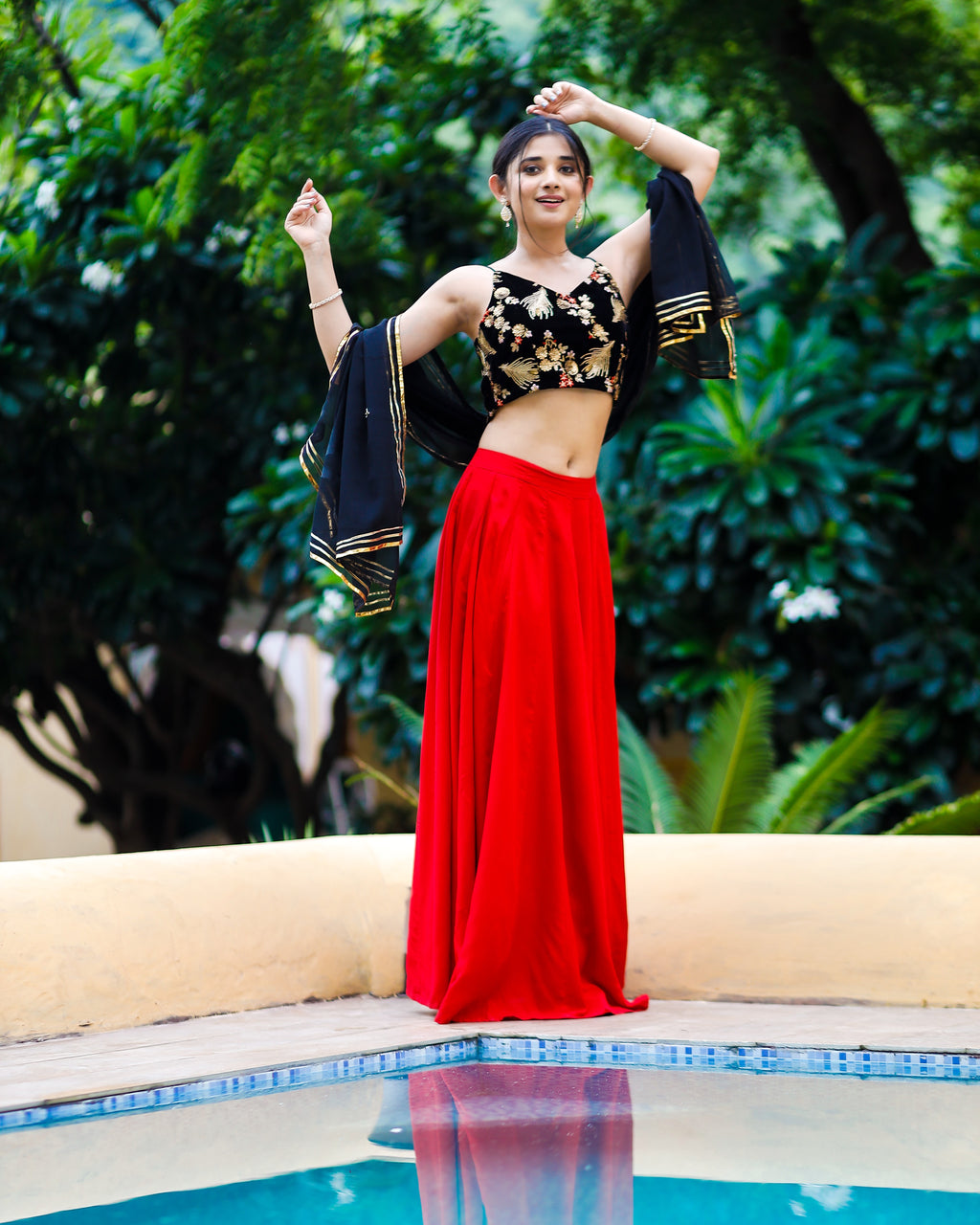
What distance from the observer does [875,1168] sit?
1.87 m

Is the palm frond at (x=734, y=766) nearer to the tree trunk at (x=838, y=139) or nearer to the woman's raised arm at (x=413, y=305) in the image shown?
the woman's raised arm at (x=413, y=305)

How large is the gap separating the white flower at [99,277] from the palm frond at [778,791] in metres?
3.78

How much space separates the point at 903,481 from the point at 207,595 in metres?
3.66

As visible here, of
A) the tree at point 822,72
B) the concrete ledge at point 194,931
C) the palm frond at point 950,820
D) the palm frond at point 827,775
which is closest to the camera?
the concrete ledge at point 194,931

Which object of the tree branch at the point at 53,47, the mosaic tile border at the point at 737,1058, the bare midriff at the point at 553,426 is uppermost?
the tree branch at the point at 53,47

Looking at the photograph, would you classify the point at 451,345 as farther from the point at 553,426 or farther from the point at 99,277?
the point at 553,426

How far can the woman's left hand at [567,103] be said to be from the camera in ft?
9.32

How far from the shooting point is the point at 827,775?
15.9ft

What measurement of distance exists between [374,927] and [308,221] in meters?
1.57

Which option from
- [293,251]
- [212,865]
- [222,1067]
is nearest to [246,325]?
[293,251]

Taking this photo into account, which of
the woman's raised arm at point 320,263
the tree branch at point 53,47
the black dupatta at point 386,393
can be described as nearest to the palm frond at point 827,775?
the black dupatta at point 386,393

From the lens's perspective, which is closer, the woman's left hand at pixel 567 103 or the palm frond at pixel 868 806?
the woman's left hand at pixel 567 103

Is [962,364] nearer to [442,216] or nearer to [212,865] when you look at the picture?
[442,216]

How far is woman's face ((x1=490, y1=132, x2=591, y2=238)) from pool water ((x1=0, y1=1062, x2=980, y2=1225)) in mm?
1663
